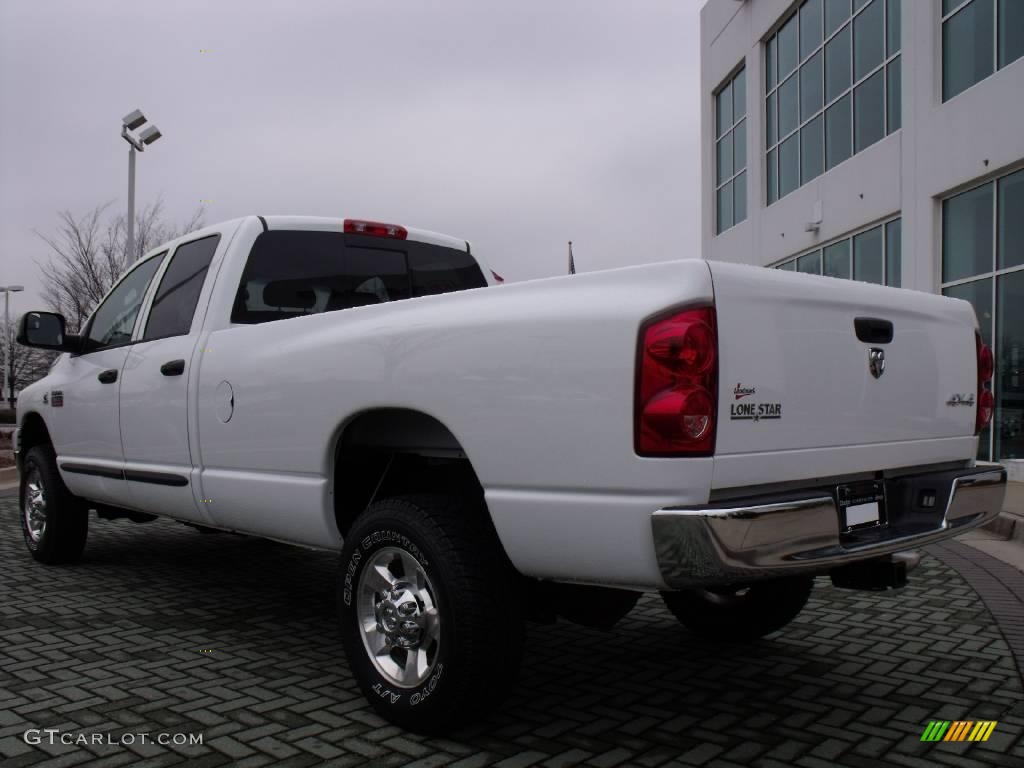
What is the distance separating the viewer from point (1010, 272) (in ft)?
38.8

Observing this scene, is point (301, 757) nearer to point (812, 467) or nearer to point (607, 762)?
point (607, 762)

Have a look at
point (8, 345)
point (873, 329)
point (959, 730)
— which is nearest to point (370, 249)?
point (873, 329)

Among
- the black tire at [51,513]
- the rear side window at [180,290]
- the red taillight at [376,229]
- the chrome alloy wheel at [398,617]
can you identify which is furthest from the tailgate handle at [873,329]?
the black tire at [51,513]

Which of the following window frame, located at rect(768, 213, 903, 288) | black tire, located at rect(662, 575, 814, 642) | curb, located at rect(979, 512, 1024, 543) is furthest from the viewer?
window frame, located at rect(768, 213, 903, 288)

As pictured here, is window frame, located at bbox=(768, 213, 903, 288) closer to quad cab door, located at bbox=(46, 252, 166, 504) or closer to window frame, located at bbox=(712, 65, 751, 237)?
window frame, located at bbox=(712, 65, 751, 237)

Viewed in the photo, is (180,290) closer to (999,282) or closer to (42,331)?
(42,331)

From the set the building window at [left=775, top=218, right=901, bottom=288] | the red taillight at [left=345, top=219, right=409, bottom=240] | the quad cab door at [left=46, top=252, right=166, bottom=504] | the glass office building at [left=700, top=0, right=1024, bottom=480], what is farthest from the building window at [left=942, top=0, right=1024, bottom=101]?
the quad cab door at [left=46, top=252, right=166, bottom=504]

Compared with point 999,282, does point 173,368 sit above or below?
below

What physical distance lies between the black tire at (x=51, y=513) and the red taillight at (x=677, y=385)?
4.79m

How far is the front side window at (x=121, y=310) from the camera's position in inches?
217

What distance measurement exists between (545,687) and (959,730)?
4.99 ft

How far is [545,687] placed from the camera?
3.84m

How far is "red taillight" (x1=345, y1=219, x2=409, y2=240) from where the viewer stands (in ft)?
16.5

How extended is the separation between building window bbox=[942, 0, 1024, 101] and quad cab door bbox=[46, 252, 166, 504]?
1076 centimetres
